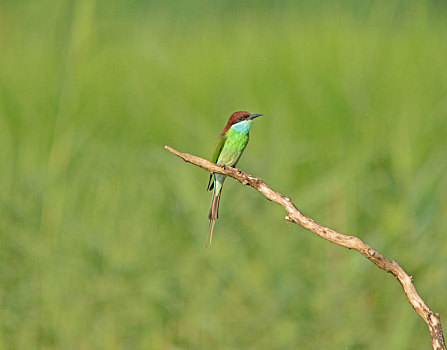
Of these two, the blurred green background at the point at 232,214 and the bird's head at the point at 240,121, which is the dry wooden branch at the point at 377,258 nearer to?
the bird's head at the point at 240,121

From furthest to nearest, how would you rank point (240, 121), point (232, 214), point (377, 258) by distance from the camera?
1. point (232, 214)
2. point (240, 121)
3. point (377, 258)

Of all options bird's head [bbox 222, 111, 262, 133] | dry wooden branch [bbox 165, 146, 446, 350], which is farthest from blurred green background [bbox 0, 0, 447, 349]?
dry wooden branch [bbox 165, 146, 446, 350]

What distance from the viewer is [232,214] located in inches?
149

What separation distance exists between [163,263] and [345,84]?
47.6 inches

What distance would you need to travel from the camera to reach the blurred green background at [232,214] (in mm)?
3672

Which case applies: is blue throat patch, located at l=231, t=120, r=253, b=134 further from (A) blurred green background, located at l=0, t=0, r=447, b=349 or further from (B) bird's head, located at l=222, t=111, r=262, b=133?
(A) blurred green background, located at l=0, t=0, r=447, b=349

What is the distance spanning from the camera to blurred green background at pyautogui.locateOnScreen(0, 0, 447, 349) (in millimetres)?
3672

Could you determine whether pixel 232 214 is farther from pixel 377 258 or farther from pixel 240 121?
pixel 377 258

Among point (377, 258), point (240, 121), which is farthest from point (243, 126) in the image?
point (377, 258)

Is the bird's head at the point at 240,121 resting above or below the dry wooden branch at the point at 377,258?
above

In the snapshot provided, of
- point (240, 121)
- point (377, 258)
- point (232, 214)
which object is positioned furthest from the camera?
point (232, 214)

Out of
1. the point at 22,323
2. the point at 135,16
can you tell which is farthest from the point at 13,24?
the point at 22,323

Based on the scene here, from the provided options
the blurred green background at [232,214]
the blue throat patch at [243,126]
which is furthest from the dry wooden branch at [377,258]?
the blurred green background at [232,214]

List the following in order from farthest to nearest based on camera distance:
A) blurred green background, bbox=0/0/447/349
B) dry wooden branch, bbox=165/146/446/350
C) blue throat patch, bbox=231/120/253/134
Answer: blurred green background, bbox=0/0/447/349 → blue throat patch, bbox=231/120/253/134 → dry wooden branch, bbox=165/146/446/350
